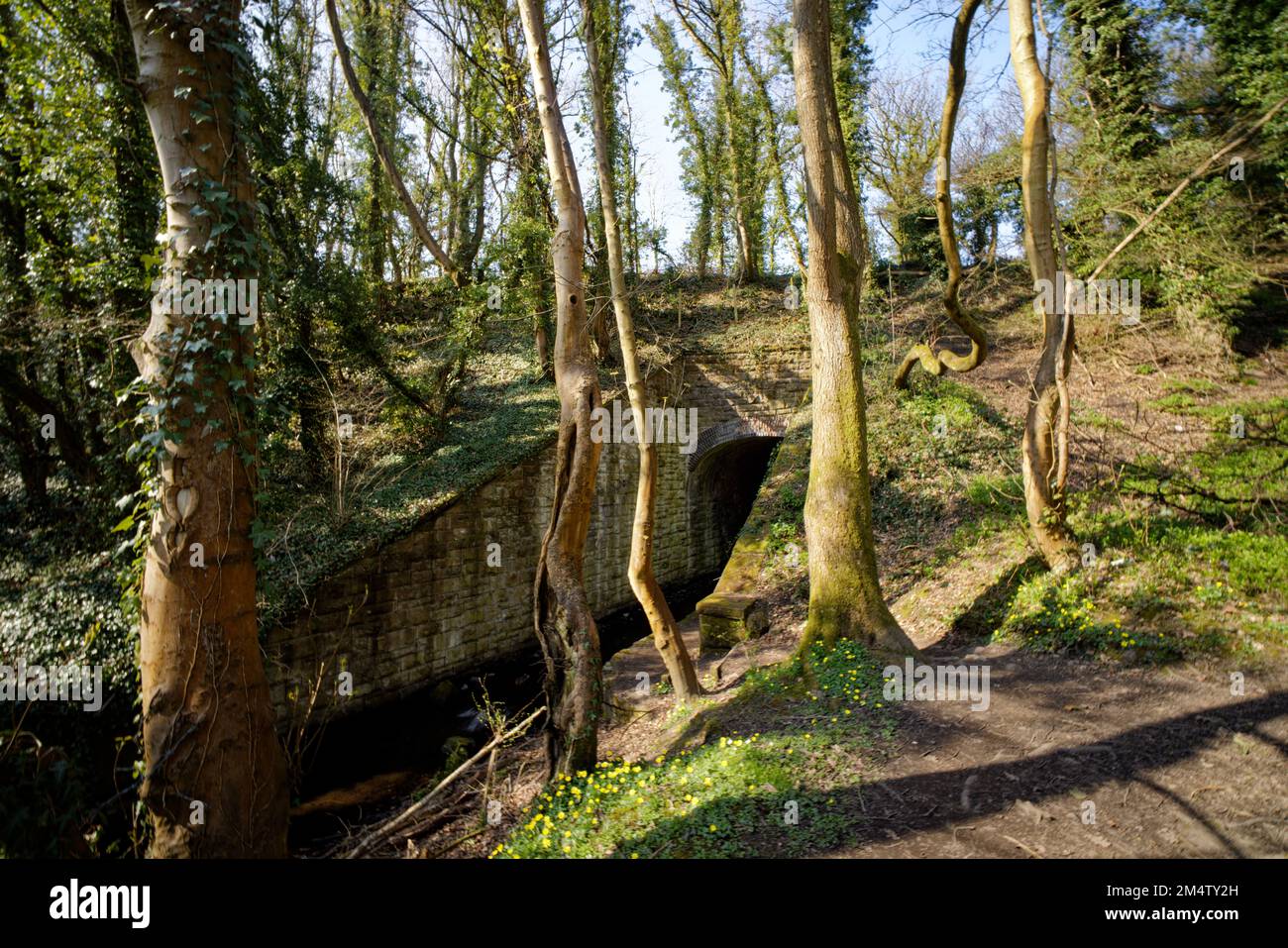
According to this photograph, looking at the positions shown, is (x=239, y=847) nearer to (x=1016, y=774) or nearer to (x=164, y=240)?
(x=164, y=240)

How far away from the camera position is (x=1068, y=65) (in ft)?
46.0

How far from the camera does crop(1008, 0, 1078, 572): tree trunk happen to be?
6762 mm

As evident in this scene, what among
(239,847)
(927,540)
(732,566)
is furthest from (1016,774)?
(732,566)

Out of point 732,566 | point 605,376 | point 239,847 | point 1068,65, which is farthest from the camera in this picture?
point 605,376

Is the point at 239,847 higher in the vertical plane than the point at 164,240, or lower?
lower

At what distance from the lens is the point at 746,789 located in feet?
14.5

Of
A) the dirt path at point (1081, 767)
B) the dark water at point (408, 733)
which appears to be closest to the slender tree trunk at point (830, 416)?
the dirt path at point (1081, 767)

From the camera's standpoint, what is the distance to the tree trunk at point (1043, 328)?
676cm

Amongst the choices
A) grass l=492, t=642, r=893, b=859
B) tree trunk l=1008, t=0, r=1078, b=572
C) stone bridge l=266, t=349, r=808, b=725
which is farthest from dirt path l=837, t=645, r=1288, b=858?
stone bridge l=266, t=349, r=808, b=725

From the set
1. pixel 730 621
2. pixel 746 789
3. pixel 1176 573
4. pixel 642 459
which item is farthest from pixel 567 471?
pixel 1176 573

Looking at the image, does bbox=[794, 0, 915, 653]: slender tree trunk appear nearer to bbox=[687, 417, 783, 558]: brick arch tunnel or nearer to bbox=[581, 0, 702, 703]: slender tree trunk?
bbox=[581, 0, 702, 703]: slender tree trunk

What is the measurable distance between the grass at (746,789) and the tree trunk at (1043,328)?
9.76 ft

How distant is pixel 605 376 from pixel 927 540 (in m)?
8.61

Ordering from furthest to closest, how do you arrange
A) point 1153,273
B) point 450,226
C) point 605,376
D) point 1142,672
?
point 450,226
point 605,376
point 1153,273
point 1142,672
